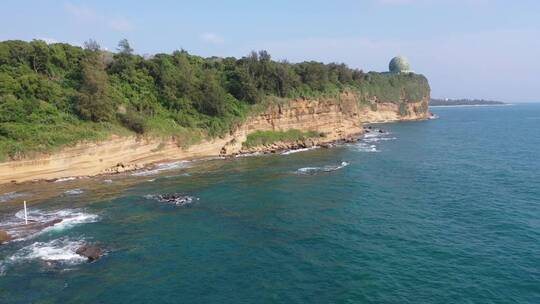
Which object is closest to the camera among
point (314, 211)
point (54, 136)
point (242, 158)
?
point (314, 211)

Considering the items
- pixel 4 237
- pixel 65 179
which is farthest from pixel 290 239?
pixel 65 179

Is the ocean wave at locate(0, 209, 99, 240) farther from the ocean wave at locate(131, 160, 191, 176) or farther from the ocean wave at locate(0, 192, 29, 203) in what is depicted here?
the ocean wave at locate(131, 160, 191, 176)

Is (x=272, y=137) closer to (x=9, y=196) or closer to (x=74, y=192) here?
(x=74, y=192)

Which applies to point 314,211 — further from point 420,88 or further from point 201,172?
point 420,88

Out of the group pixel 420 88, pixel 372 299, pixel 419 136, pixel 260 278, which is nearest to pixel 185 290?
pixel 260 278

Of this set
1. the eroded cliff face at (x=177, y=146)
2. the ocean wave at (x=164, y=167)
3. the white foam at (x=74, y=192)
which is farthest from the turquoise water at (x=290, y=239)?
the eroded cliff face at (x=177, y=146)

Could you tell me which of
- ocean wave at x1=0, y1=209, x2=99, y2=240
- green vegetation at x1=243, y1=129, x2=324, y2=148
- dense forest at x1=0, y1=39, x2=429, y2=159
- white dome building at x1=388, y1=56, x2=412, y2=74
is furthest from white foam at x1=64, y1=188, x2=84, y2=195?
white dome building at x1=388, y1=56, x2=412, y2=74
